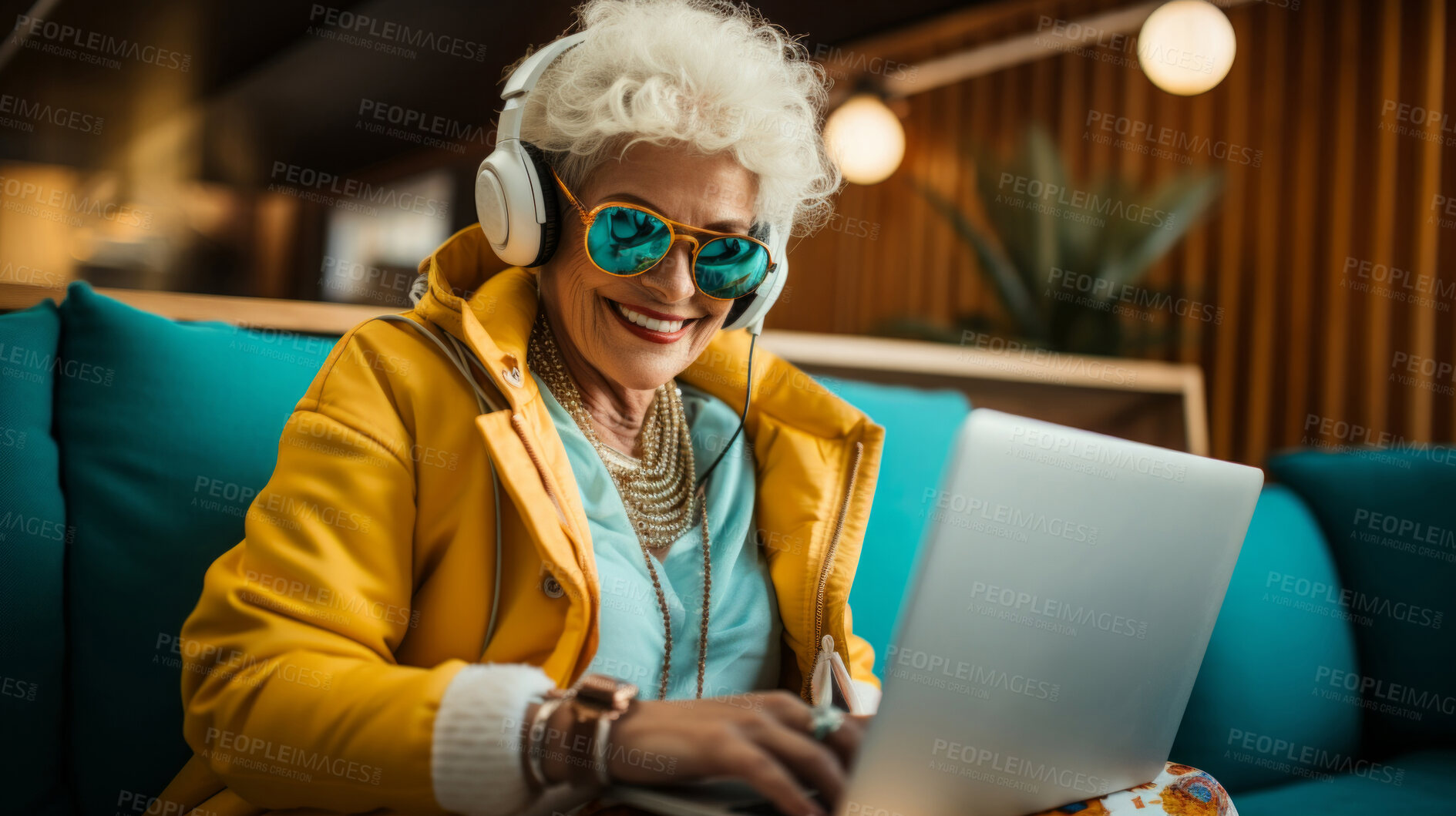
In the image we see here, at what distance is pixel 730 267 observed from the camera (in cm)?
105

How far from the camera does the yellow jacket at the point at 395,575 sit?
0.74 m

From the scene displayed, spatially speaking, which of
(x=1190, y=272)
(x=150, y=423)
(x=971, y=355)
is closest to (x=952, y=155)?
(x=1190, y=272)

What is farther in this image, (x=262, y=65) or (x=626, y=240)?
(x=262, y=65)

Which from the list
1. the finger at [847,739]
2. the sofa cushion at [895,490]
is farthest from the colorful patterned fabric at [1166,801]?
the sofa cushion at [895,490]

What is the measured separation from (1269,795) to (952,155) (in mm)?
3578

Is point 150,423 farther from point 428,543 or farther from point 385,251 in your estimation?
point 385,251

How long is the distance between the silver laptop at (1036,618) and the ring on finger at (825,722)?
1.6 inches

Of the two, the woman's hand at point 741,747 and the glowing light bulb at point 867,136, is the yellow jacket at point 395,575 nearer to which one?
the woman's hand at point 741,747

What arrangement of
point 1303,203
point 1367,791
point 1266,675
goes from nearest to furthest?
1. point 1367,791
2. point 1266,675
3. point 1303,203

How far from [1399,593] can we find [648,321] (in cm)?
147

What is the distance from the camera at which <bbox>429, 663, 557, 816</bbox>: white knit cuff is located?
2.28ft

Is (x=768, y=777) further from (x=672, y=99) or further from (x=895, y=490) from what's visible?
(x=895, y=490)

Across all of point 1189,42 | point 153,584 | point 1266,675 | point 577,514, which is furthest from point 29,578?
point 1189,42

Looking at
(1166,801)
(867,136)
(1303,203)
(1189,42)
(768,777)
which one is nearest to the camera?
(768,777)
